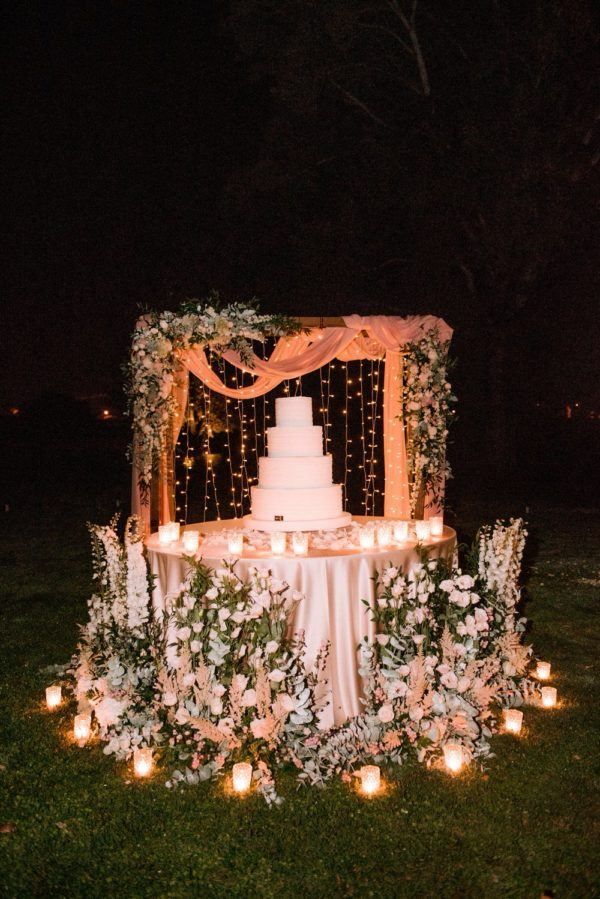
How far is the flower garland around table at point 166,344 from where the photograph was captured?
6.36 m

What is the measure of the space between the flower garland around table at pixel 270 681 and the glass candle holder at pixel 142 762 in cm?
7

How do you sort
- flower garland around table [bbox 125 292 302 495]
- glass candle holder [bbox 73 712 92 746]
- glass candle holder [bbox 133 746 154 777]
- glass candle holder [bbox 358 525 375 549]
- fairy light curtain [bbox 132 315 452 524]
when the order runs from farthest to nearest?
1. fairy light curtain [bbox 132 315 452 524]
2. flower garland around table [bbox 125 292 302 495]
3. glass candle holder [bbox 358 525 375 549]
4. glass candle holder [bbox 73 712 92 746]
5. glass candle holder [bbox 133 746 154 777]

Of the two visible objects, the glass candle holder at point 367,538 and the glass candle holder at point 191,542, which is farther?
the glass candle holder at point 367,538

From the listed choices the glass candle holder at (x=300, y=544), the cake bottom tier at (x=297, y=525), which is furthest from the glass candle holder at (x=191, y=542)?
the cake bottom tier at (x=297, y=525)

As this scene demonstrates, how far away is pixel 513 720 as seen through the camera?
16.3ft

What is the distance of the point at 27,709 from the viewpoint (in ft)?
18.3

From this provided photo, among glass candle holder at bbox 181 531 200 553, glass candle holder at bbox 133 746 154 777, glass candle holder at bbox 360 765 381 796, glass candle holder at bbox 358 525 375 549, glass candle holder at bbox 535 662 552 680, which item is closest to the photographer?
glass candle holder at bbox 360 765 381 796

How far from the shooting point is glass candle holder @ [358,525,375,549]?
551cm

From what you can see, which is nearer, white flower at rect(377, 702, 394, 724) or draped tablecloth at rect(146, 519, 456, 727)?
white flower at rect(377, 702, 394, 724)

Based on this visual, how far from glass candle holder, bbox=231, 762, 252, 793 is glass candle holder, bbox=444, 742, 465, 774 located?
1140 mm

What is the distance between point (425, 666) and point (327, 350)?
350 centimetres

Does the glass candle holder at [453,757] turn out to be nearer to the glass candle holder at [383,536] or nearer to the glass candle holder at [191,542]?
the glass candle holder at [383,536]

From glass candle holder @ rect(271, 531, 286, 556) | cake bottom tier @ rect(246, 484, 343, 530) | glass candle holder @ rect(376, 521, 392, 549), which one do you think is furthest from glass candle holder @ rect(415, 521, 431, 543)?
glass candle holder @ rect(271, 531, 286, 556)

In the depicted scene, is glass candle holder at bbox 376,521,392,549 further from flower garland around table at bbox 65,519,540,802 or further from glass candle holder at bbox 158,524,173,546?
glass candle holder at bbox 158,524,173,546
